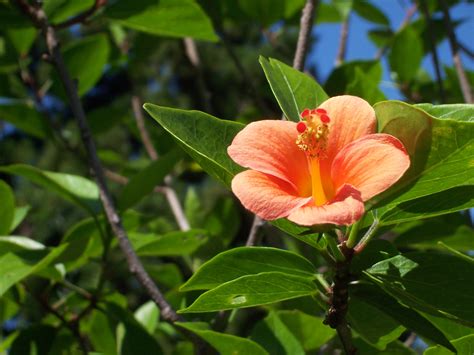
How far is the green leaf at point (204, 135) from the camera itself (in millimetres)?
1026

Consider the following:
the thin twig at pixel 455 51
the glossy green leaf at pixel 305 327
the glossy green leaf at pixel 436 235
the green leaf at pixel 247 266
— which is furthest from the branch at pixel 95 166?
the thin twig at pixel 455 51

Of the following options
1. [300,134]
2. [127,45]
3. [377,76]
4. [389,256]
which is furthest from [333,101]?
[127,45]

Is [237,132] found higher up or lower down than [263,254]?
higher up

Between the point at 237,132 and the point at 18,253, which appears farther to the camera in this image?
the point at 18,253

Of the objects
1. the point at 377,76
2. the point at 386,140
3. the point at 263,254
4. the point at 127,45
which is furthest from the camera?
the point at 127,45

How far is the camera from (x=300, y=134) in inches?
40.2

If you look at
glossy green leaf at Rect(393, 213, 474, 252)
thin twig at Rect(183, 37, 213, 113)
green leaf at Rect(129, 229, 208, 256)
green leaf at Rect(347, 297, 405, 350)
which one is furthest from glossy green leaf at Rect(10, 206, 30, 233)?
green leaf at Rect(347, 297, 405, 350)

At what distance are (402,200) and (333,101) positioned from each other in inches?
6.9

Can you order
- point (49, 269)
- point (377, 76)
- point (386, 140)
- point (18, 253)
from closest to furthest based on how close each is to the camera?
point (386, 140) → point (18, 253) → point (49, 269) → point (377, 76)

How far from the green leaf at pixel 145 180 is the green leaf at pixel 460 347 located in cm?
76

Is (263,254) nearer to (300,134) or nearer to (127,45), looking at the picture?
(300,134)

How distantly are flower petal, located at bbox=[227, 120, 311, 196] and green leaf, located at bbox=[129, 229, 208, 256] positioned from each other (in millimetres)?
673

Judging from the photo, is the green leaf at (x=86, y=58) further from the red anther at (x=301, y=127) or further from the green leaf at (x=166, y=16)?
the red anther at (x=301, y=127)

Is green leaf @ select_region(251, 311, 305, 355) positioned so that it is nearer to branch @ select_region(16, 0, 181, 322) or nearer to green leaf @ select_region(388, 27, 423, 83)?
branch @ select_region(16, 0, 181, 322)
